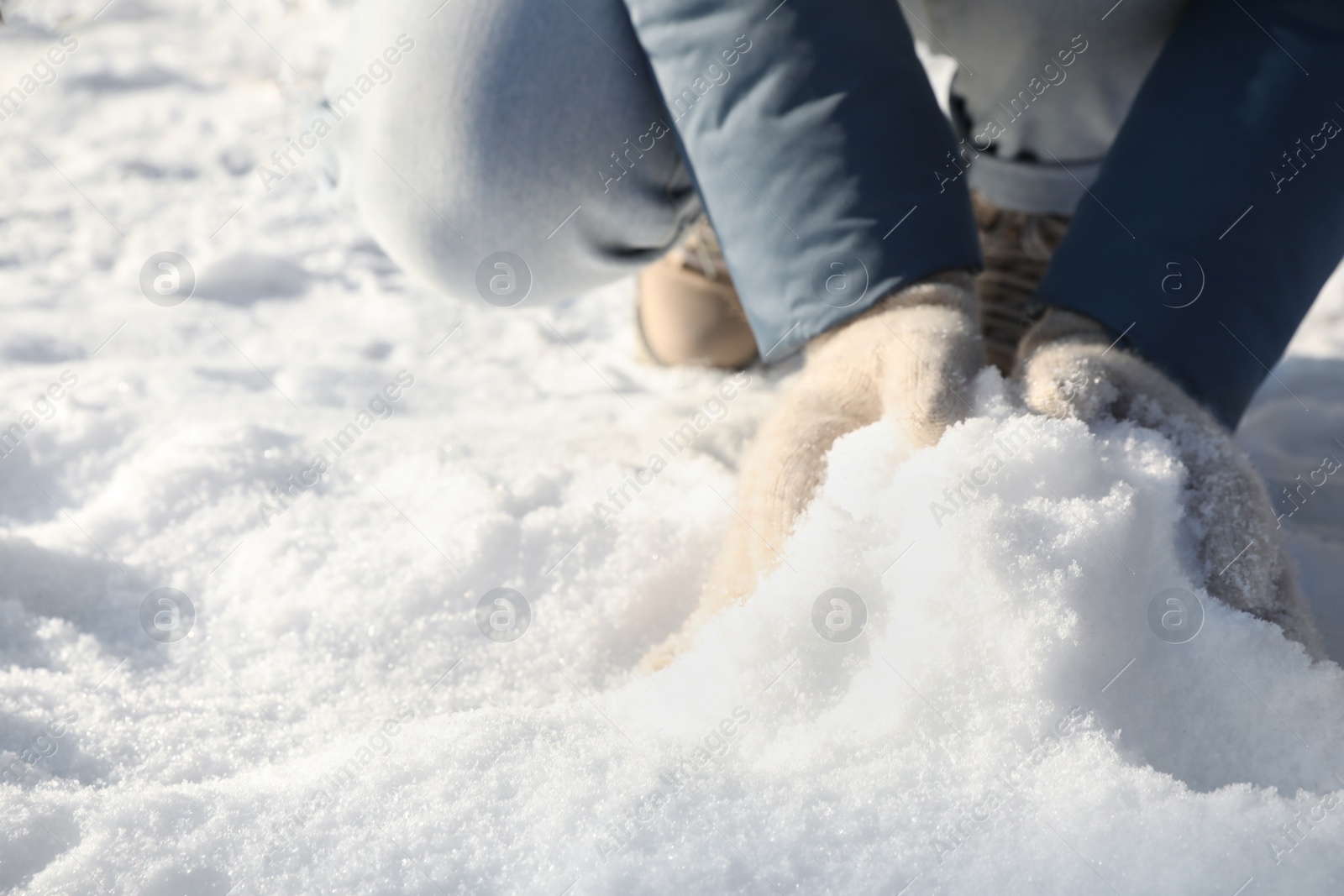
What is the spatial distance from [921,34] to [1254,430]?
0.53 meters

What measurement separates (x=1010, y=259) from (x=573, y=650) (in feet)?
2.42

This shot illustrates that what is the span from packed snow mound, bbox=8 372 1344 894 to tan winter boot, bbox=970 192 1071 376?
50 cm

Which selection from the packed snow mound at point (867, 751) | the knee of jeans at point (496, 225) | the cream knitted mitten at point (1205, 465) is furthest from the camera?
the knee of jeans at point (496, 225)

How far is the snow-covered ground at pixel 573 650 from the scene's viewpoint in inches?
19.9

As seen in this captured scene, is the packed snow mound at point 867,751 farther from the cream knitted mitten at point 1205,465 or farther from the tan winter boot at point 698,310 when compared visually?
the tan winter boot at point 698,310

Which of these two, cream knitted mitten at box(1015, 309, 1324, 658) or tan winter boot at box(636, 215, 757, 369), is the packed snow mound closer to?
cream knitted mitten at box(1015, 309, 1324, 658)

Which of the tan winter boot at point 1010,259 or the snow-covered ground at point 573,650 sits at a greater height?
the snow-covered ground at point 573,650

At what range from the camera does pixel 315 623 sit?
789 millimetres

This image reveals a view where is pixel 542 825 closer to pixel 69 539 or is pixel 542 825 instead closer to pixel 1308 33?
pixel 69 539

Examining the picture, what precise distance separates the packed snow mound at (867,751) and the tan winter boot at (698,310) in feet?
1.75

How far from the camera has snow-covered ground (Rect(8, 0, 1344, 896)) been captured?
505 millimetres

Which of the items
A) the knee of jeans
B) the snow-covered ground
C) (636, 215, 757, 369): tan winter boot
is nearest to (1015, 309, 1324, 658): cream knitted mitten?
the snow-covered ground

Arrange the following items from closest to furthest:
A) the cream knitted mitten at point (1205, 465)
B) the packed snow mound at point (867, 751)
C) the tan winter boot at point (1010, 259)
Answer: the packed snow mound at point (867, 751), the cream knitted mitten at point (1205, 465), the tan winter boot at point (1010, 259)

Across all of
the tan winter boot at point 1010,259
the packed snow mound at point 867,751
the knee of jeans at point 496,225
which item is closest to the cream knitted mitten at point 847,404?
the packed snow mound at point 867,751
